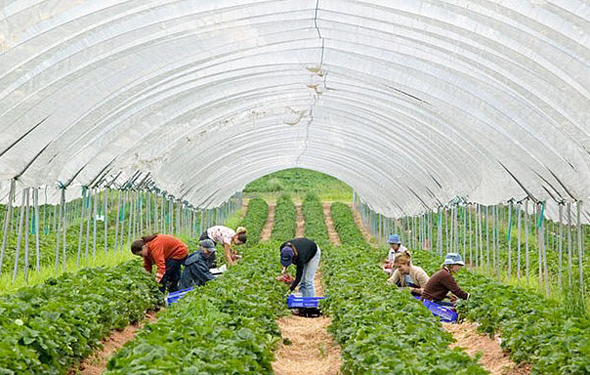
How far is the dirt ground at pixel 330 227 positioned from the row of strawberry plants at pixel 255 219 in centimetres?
309

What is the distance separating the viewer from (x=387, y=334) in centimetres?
822

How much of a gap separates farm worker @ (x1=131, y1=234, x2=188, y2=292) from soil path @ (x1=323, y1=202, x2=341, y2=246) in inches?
849

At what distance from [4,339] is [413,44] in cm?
838

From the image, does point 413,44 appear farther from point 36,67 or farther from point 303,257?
point 36,67

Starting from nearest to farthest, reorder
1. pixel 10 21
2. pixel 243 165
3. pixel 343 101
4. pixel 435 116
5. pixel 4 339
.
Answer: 1. pixel 4 339
2. pixel 10 21
3. pixel 435 116
4. pixel 343 101
5. pixel 243 165

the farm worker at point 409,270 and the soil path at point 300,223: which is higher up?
the soil path at point 300,223

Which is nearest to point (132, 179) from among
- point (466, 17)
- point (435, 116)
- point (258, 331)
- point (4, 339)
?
point (435, 116)

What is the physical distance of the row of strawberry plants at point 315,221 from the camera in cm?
3313

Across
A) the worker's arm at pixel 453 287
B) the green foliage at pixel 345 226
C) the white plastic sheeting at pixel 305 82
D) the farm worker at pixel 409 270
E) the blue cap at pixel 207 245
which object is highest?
the white plastic sheeting at pixel 305 82

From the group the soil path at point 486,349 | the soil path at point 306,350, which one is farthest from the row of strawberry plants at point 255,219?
the soil path at point 486,349

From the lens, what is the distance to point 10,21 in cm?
961

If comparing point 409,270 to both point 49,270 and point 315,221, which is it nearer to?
point 49,270

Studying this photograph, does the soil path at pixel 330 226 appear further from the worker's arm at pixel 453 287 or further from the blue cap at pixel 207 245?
the worker's arm at pixel 453 287

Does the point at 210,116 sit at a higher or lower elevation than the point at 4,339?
higher
